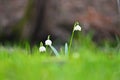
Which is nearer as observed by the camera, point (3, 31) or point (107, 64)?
point (107, 64)

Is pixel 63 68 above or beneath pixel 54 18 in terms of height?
beneath

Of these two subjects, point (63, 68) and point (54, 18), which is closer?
A: point (63, 68)

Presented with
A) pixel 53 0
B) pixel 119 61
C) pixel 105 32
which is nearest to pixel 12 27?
pixel 53 0

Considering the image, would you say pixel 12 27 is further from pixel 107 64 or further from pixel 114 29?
pixel 107 64

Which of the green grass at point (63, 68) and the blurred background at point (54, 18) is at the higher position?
the blurred background at point (54, 18)

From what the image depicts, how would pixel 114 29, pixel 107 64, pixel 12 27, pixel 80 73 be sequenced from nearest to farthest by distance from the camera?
pixel 80 73, pixel 107 64, pixel 114 29, pixel 12 27

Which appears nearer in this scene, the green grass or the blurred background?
the green grass

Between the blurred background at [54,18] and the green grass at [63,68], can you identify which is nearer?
the green grass at [63,68]

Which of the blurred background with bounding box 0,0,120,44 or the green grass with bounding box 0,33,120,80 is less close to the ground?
the blurred background with bounding box 0,0,120,44
